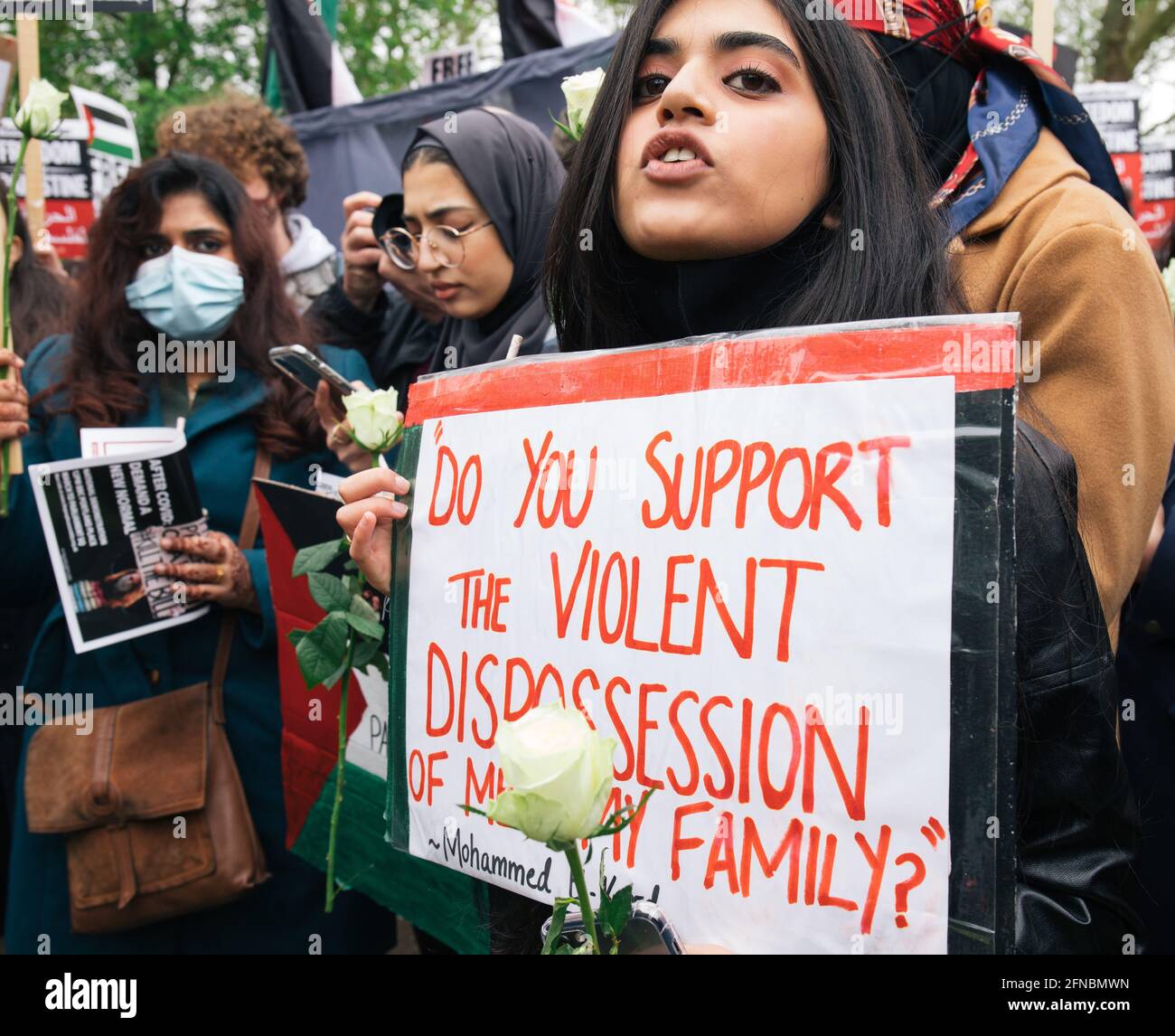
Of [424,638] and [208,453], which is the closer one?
[424,638]

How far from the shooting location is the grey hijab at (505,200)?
2576 mm

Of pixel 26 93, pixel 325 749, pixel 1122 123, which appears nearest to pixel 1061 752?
pixel 325 749

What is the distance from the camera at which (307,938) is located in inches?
106

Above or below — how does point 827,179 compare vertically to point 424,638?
above

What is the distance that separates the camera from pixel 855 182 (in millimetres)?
1390

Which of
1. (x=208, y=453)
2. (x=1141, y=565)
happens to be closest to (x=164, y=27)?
(x=208, y=453)

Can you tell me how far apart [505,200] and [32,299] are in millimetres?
2126

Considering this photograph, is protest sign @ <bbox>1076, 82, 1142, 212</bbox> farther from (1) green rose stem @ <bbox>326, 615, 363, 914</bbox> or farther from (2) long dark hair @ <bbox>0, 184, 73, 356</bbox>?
(1) green rose stem @ <bbox>326, 615, 363, 914</bbox>

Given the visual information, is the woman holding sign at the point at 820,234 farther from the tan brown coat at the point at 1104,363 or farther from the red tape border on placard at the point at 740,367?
the tan brown coat at the point at 1104,363

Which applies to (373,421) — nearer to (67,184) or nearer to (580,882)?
(580,882)

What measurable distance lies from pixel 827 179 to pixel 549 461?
520mm

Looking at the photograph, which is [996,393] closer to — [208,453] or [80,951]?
[208,453]

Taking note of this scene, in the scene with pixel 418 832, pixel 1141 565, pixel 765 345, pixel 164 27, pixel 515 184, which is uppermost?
pixel 164 27
